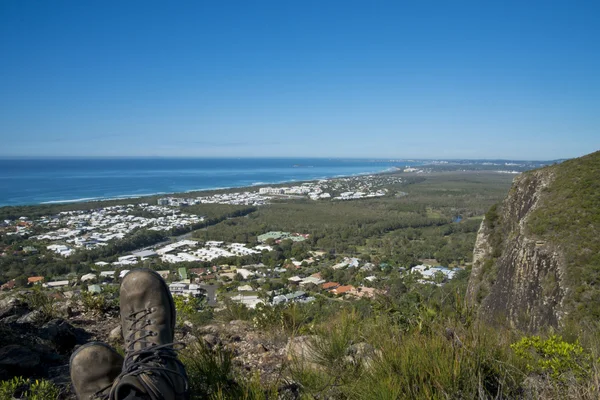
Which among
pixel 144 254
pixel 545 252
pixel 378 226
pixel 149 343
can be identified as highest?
pixel 149 343

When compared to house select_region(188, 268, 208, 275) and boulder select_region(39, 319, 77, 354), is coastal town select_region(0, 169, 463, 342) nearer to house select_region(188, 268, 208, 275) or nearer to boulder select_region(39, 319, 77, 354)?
house select_region(188, 268, 208, 275)

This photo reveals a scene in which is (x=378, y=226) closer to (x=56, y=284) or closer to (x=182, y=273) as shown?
(x=182, y=273)

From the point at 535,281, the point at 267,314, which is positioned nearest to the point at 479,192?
the point at 535,281

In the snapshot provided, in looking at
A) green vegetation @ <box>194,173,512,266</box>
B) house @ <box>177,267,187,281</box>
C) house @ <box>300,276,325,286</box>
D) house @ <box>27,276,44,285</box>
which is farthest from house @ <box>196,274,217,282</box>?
green vegetation @ <box>194,173,512,266</box>

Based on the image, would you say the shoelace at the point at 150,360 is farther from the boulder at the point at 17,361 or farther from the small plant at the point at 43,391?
the boulder at the point at 17,361

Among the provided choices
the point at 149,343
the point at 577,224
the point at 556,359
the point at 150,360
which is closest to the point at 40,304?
the point at 149,343
